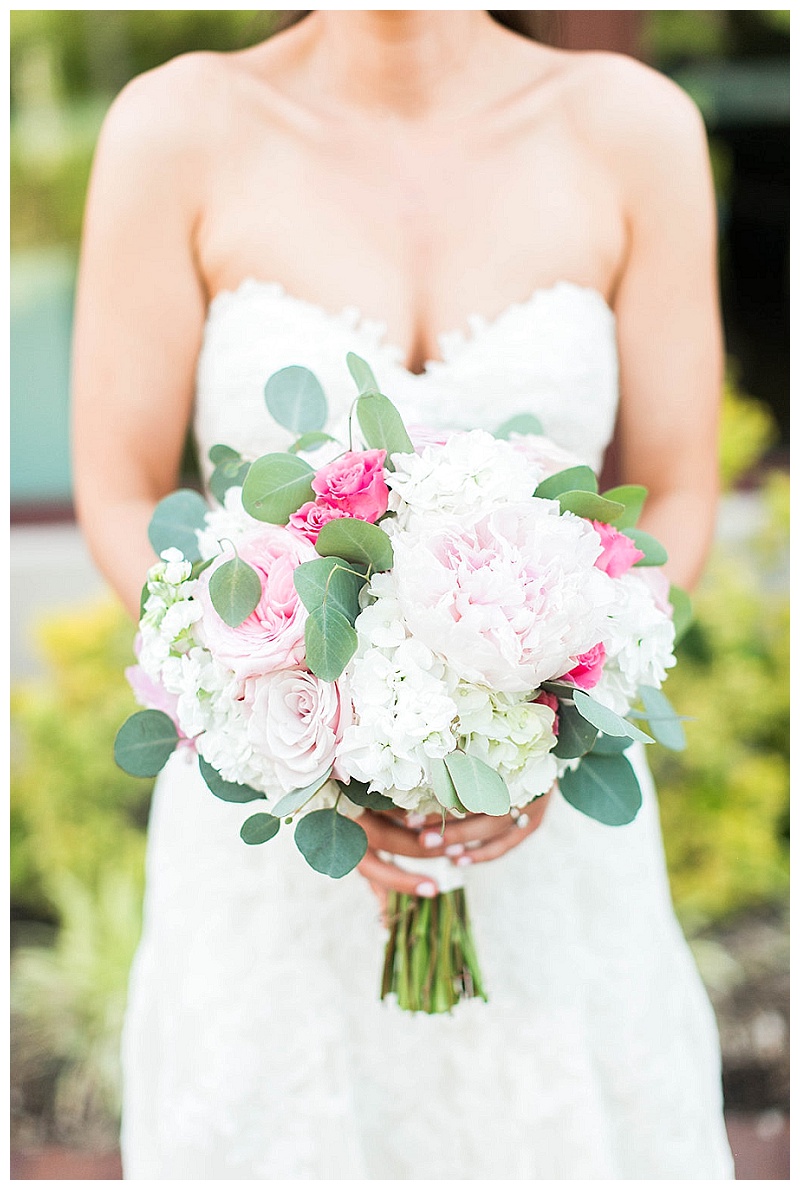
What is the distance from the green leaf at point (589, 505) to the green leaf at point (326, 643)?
0.29 metres

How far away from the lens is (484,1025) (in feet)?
5.09

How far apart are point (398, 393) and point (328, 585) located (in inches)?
22.3

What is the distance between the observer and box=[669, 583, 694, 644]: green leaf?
55.5 inches

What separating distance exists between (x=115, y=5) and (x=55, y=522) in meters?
1.77

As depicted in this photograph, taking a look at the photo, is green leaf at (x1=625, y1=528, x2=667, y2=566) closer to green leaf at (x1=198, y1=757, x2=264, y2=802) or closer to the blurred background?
green leaf at (x1=198, y1=757, x2=264, y2=802)

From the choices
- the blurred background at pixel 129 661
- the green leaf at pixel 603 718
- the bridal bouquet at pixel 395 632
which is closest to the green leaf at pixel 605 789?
the bridal bouquet at pixel 395 632

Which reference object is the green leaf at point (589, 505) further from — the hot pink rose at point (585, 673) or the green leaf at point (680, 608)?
the green leaf at point (680, 608)

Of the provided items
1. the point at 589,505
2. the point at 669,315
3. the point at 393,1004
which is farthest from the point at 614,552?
the point at 393,1004

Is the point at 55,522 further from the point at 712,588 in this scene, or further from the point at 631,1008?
the point at 631,1008

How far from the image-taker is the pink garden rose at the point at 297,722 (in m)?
1.07

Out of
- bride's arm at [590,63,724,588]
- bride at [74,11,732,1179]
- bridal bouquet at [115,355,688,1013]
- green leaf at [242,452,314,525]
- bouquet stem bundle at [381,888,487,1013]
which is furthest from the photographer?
bride's arm at [590,63,724,588]

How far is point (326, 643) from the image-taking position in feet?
3.43

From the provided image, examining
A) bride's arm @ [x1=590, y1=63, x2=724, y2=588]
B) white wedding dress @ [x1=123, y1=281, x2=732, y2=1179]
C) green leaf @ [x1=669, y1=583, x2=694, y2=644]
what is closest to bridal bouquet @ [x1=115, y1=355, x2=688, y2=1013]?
green leaf @ [x1=669, y1=583, x2=694, y2=644]
